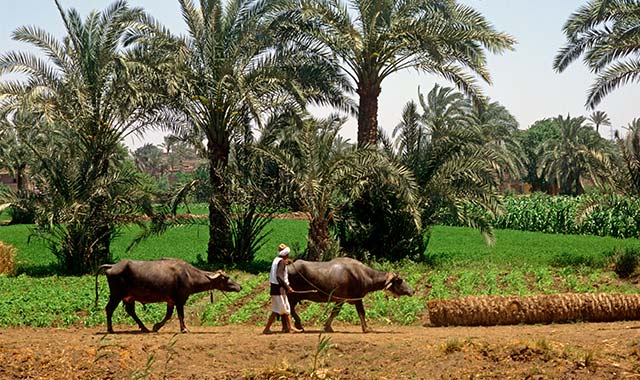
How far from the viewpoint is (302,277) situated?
15.0m

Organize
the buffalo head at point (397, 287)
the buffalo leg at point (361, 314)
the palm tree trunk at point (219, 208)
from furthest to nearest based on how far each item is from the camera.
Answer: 1. the palm tree trunk at point (219, 208)
2. the buffalo head at point (397, 287)
3. the buffalo leg at point (361, 314)

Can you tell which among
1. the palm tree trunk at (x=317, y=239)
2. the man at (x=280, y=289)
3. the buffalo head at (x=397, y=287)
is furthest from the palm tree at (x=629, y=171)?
the man at (x=280, y=289)

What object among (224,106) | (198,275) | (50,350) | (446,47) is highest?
(446,47)

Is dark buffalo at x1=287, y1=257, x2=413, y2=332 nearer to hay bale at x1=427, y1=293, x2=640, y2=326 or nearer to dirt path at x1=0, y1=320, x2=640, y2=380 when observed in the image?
dirt path at x1=0, y1=320, x2=640, y2=380

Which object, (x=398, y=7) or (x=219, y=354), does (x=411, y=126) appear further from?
(x=219, y=354)

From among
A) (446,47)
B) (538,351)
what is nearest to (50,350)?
(538,351)

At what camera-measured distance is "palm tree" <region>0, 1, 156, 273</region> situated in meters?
24.9

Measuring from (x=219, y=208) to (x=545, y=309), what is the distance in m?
12.2

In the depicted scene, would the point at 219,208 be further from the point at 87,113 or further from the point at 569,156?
the point at 569,156

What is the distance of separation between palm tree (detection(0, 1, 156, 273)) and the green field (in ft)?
6.34

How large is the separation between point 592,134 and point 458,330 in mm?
60276

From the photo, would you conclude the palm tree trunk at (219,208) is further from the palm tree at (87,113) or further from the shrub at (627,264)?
the shrub at (627,264)

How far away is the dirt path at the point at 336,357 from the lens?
10.9m

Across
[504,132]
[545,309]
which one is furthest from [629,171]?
[504,132]
